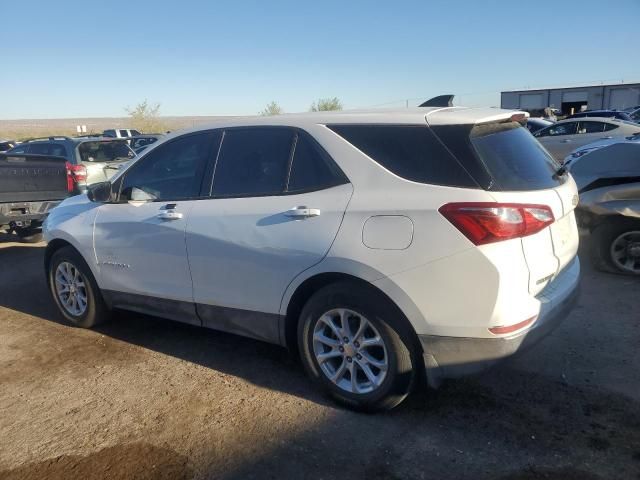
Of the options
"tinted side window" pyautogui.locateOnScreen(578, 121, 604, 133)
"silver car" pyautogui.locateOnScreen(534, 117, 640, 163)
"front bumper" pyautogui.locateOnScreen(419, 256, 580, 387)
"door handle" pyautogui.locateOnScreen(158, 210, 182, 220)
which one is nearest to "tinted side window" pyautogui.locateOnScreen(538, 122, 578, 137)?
"silver car" pyautogui.locateOnScreen(534, 117, 640, 163)

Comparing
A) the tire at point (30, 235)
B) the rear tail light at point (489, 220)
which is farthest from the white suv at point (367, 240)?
the tire at point (30, 235)

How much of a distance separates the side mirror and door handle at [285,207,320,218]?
1901 millimetres

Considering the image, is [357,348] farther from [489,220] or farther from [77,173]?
[77,173]

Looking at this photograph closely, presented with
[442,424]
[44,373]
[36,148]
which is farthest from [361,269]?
[36,148]

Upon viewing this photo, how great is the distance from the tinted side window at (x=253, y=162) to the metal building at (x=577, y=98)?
43682 mm

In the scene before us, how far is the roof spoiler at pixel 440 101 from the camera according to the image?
3.86m

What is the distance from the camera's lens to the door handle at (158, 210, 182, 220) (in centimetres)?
390

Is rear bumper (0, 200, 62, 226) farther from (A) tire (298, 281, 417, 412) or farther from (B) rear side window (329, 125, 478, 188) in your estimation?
(B) rear side window (329, 125, 478, 188)

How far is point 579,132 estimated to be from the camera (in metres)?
15.0

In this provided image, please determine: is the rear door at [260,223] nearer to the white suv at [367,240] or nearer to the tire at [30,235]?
the white suv at [367,240]

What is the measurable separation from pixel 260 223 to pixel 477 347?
1.50 metres

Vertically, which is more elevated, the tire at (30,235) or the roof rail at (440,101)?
the roof rail at (440,101)

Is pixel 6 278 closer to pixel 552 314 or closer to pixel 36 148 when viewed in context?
pixel 36 148

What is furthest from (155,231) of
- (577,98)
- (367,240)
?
(577,98)
